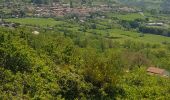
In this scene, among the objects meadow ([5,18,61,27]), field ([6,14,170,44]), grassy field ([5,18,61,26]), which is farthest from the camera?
grassy field ([5,18,61,26])

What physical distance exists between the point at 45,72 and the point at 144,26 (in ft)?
317

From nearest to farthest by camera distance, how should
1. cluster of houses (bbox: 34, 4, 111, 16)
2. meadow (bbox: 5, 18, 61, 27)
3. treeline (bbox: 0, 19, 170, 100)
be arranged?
treeline (bbox: 0, 19, 170, 100), meadow (bbox: 5, 18, 61, 27), cluster of houses (bbox: 34, 4, 111, 16)

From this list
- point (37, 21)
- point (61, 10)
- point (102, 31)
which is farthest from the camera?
point (61, 10)

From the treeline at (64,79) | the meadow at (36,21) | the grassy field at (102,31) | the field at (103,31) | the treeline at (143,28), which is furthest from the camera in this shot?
the treeline at (143,28)

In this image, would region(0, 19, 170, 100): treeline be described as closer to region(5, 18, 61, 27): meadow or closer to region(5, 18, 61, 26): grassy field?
region(5, 18, 61, 27): meadow

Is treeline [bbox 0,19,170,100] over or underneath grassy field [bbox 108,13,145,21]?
over

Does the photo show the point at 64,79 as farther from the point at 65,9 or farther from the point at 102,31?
the point at 65,9

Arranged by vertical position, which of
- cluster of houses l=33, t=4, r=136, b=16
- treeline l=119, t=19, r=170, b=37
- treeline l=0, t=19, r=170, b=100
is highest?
treeline l=0, t=19, r=170, b=100

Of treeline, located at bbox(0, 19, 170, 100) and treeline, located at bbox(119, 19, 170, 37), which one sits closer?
treeline, located at bbox(0, 19, 170, 100)

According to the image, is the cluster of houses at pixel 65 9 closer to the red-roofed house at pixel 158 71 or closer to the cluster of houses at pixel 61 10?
the cluster of houses at pixel 61 10

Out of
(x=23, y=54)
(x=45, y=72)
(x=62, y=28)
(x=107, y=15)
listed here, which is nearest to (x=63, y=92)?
(x=45, y=72)

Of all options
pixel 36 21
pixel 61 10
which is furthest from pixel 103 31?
pixel 61 10

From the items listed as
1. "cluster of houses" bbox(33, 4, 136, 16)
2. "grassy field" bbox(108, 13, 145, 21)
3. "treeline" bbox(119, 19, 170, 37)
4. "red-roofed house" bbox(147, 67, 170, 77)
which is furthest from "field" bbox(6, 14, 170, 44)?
"red-roofed house" bbox(147, 67, 170, 77)

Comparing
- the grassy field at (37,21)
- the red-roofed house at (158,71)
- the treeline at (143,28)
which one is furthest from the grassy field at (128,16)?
the red-roofed house at (158,71)
